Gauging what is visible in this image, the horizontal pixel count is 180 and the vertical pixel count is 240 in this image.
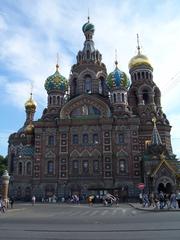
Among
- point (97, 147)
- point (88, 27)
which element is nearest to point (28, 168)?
point (97, 147)

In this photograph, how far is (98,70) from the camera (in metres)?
55.9

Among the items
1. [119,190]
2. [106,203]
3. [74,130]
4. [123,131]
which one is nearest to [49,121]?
[74,130]

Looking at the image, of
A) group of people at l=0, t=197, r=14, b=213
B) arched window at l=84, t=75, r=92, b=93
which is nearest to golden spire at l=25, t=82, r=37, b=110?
arched window at l=84, t=75, r=92, b=93

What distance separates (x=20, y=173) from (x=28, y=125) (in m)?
10.8

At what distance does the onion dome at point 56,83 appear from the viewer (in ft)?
174

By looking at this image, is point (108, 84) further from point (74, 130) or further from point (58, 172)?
point (58, 172)

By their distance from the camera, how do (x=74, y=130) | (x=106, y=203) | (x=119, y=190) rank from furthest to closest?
(x=74, y=130), (x=119, y=190), (x=106, y=203)

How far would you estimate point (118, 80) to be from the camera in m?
51.2

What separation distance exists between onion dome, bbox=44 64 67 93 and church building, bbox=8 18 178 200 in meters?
0.18

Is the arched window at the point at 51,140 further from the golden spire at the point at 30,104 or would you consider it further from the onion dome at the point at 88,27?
the onion dome at the point at 88,27

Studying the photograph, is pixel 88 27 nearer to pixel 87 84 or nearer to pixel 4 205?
pixel 87 84

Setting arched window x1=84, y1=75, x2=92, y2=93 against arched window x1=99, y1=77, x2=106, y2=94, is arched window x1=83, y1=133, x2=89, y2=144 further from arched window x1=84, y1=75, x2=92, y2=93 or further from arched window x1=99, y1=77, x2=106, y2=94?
arched window x1=99, y1=77, x2=106, y2=94

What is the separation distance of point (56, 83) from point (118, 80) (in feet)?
35.3

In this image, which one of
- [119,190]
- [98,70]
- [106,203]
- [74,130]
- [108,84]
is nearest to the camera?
[106,203]
